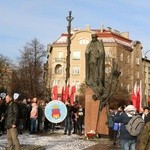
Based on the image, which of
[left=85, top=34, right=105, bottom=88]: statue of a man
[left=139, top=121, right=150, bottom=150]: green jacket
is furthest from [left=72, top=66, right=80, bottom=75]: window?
[left=139, top=121, right=150, bottom=150]: green jacket

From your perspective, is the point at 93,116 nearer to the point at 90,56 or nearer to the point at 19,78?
the point at 90,56

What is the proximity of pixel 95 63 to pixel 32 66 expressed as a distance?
34.2 metres

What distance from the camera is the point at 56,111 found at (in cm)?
2097

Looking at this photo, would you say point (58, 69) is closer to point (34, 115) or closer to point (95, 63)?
point (34, 115)

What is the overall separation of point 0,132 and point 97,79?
4.74m

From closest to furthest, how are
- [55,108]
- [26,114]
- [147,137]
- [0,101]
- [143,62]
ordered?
[147,137] < [0,101] < [55,108] < [26,114] < [143,62]

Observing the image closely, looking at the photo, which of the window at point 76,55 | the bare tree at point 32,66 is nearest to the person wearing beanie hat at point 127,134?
the bare tree at point 32,66

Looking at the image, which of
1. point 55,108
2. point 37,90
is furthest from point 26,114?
point 37,90

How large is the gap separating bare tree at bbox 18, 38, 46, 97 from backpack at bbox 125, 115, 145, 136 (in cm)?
4346

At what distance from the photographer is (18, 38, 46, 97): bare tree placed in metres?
53.6

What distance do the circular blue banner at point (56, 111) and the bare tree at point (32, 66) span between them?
31.9 m

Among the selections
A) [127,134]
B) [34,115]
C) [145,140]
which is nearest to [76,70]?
[34,115]

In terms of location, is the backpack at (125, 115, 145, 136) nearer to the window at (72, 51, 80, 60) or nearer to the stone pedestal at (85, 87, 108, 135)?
the stone pedestal at (85, 87, 108, 135)

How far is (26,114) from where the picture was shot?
22.2 meters
